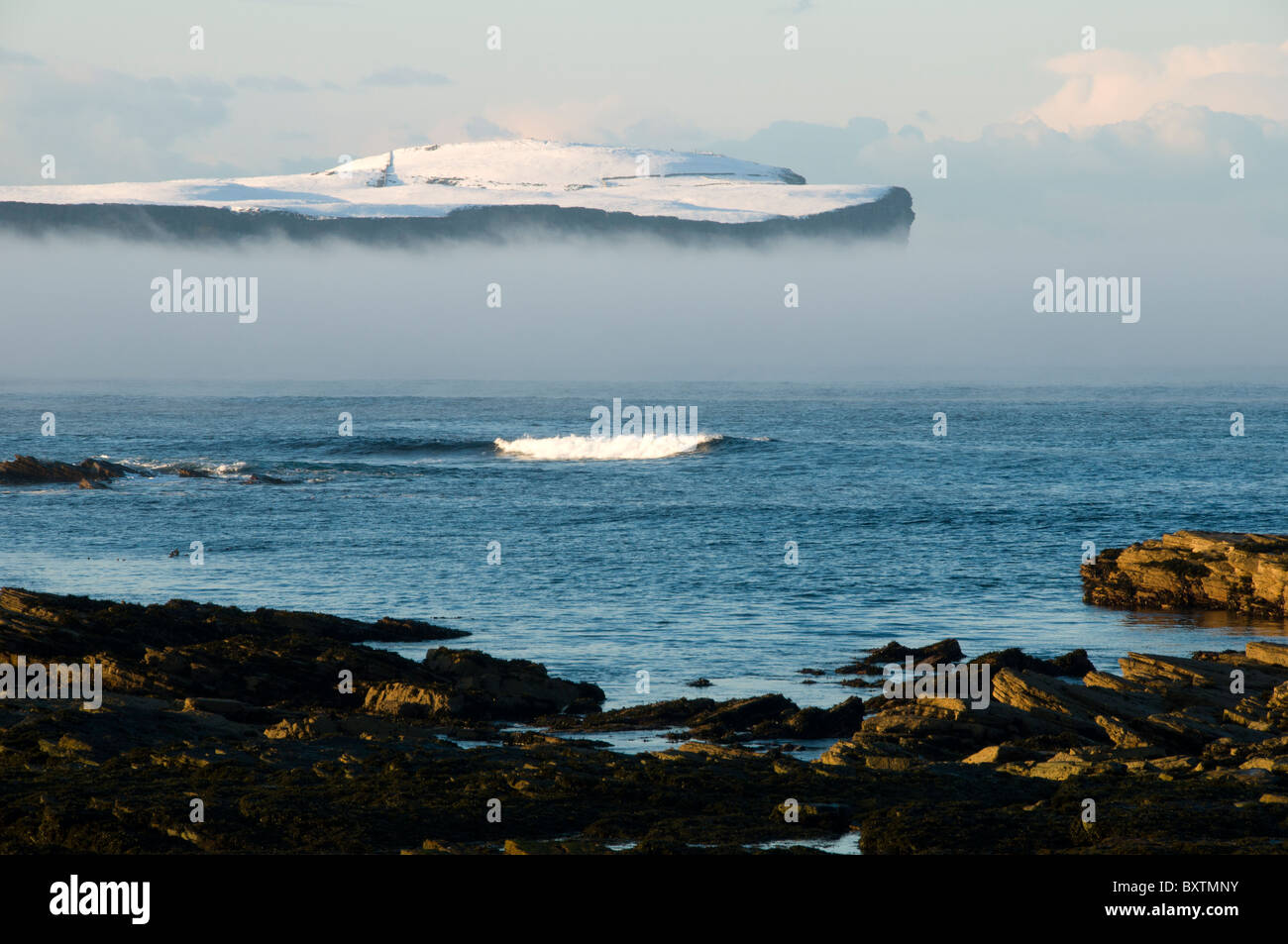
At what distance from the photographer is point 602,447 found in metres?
90.6

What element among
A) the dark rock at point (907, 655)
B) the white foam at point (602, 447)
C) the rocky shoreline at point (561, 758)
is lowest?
the dark rock at point (907, 655)

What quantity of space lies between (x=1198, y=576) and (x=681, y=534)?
19.6 meters

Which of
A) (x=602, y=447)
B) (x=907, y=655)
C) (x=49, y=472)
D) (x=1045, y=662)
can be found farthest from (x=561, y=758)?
(x=602, y=447)

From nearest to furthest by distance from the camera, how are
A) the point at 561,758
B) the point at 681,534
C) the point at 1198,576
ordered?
the point at 561,758, the point at 1198,576, the point at 681,534

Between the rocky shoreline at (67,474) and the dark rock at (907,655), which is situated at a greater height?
the rocky shoreline at (67,474)

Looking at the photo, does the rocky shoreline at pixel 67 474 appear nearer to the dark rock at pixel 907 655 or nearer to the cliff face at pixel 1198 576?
the cliff face at pixel 1198 576

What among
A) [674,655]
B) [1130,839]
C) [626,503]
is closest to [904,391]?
[626,503]

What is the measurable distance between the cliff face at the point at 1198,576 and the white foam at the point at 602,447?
53.6 meters

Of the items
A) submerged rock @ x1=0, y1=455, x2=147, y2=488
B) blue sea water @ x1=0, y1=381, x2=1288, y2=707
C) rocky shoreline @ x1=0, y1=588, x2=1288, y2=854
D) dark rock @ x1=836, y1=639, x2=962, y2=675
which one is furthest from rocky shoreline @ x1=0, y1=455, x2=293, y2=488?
dark rock @ x1=836, y1=639, x2=962, y2=675

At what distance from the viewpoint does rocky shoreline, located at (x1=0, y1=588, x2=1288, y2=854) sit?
12531 millimetres

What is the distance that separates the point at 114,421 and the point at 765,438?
2565 inches

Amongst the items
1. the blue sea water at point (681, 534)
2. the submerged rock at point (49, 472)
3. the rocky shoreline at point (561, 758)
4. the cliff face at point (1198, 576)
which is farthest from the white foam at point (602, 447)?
the rocky shoreline at point (561, 758)

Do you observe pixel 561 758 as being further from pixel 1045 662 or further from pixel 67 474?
pixel 67 474

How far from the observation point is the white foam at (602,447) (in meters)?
88.3
